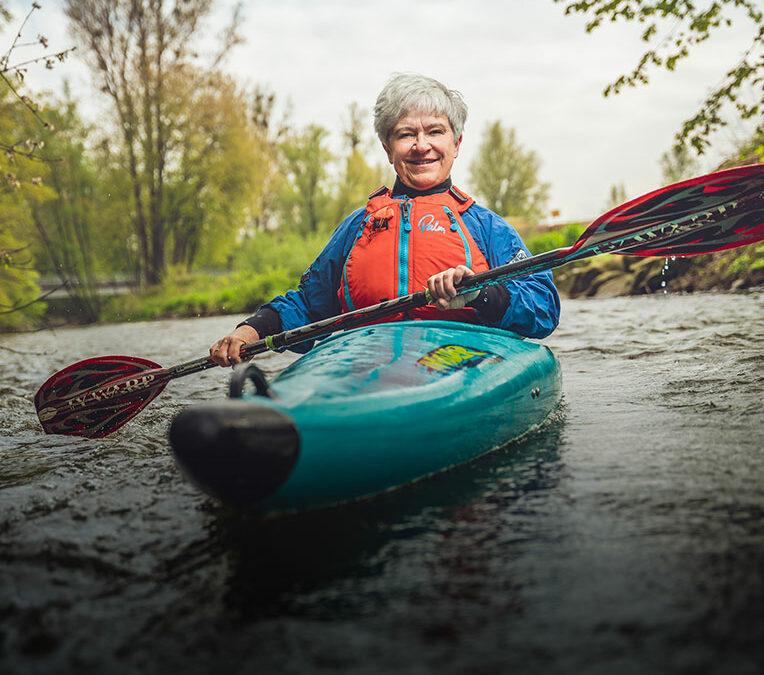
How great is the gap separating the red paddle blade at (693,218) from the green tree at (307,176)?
24124 mm

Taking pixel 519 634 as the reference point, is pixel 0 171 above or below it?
above

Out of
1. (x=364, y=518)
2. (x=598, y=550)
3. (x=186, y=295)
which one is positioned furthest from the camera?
(x=186, y=295)

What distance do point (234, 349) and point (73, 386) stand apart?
2.93ft

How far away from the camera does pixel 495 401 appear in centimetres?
218

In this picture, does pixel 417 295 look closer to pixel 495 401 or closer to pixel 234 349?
pixel 495 401

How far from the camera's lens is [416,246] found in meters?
2.74

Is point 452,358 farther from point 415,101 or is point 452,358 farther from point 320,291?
point 415,101

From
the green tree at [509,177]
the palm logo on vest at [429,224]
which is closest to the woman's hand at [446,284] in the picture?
the palm logo on vest at [429,224]

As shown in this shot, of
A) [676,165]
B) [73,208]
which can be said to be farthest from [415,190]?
[676,165]

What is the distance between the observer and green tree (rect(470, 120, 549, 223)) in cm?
3234

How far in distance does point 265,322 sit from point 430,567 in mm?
1679

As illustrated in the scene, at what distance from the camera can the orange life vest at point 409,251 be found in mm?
2713

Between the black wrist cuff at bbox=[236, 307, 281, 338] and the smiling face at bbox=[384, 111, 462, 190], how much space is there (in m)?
0.82

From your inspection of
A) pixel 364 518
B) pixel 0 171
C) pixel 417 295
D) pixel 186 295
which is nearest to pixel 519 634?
pixel 364 518
